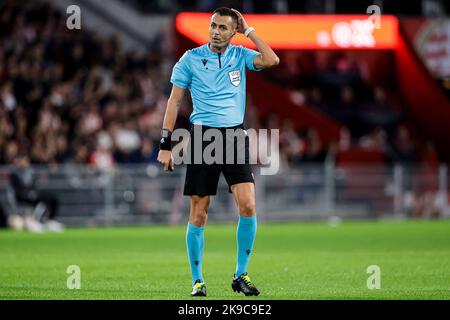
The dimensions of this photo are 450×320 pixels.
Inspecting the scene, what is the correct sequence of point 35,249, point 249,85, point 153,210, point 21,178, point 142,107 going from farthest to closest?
point 249,85, point 142,107, point 153,210, point 21,178, point 35,249

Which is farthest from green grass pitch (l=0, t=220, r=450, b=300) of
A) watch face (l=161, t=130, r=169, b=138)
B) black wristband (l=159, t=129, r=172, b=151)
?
watch face (l=161, t=130, r=169, b=138)

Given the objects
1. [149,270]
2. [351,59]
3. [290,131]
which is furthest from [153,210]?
[149,270]

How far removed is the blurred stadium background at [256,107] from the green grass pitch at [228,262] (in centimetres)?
167

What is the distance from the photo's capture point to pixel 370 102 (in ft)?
108

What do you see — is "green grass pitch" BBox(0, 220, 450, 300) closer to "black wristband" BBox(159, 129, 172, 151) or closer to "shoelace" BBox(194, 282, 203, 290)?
"shoelace" BBox(194, 282, 203, 290)

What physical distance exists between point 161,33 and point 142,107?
3776 millimetres

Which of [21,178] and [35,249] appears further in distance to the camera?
[21,178]

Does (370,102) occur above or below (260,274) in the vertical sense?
above

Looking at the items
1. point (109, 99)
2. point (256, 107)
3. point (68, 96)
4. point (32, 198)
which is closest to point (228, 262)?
point (32, 198)


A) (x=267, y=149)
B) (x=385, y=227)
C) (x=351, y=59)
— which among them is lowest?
(x=385, y=227)

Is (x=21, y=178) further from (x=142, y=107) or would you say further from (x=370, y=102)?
(x=370, y=102)

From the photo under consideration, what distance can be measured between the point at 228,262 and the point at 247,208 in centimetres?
473

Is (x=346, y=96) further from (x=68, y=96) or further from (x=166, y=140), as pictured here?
(x=166, y=140)

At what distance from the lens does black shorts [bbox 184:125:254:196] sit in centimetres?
1134
